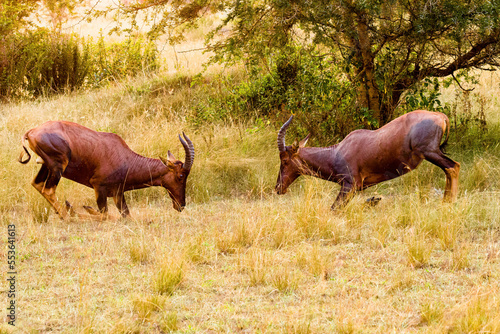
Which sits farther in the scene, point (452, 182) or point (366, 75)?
point (366, 75)

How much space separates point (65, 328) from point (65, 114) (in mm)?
8680

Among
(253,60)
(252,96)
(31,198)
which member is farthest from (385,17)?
(31,198)

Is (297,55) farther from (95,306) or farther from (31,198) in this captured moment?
(95,306)

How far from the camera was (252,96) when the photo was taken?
1172cm

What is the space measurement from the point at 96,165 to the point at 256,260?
2956 millimetres

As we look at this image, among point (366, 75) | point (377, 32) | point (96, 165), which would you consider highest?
point (377, 32)

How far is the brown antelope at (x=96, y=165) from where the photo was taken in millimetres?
6848

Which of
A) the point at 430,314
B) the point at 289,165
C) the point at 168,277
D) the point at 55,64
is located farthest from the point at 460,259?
the point at 55,64

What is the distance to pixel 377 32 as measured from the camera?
9.16m

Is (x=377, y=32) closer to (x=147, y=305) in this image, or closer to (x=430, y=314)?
(x=430, y=314)

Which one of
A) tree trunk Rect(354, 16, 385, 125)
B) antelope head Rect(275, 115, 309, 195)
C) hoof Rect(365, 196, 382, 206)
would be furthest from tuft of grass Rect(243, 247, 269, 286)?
tree trunk Rect(354, 16, 385, 125)

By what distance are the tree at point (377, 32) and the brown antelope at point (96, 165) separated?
2.78 meters

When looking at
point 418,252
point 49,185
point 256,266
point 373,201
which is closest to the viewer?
point 256,266

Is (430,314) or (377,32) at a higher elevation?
(377,32)
